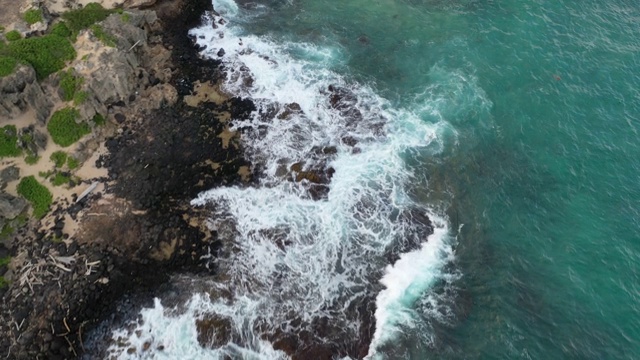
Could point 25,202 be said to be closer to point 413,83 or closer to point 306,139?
point 306,139

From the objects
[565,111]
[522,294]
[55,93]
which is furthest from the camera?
[565,111]

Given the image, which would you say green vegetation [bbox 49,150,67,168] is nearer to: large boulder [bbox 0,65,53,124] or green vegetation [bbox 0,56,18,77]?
large boulder [bbox 0,65,53,124]

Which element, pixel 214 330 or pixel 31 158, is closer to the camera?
pixel 214 330

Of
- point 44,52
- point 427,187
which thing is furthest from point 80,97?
point 427,187

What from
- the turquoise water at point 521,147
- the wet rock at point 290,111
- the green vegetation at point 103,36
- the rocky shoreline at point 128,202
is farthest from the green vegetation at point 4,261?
the turquoise water at point 521,147

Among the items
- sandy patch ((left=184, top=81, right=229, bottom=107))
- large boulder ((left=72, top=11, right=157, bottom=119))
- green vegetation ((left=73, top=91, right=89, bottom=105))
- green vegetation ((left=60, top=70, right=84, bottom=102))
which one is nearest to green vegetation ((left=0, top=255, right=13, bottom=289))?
large boulder ((left=72, top=11, right=157, bottom=119))

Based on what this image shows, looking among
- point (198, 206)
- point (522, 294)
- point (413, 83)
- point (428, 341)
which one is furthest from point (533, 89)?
point (198, 206)

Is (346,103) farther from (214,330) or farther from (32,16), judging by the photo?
(32,16)
